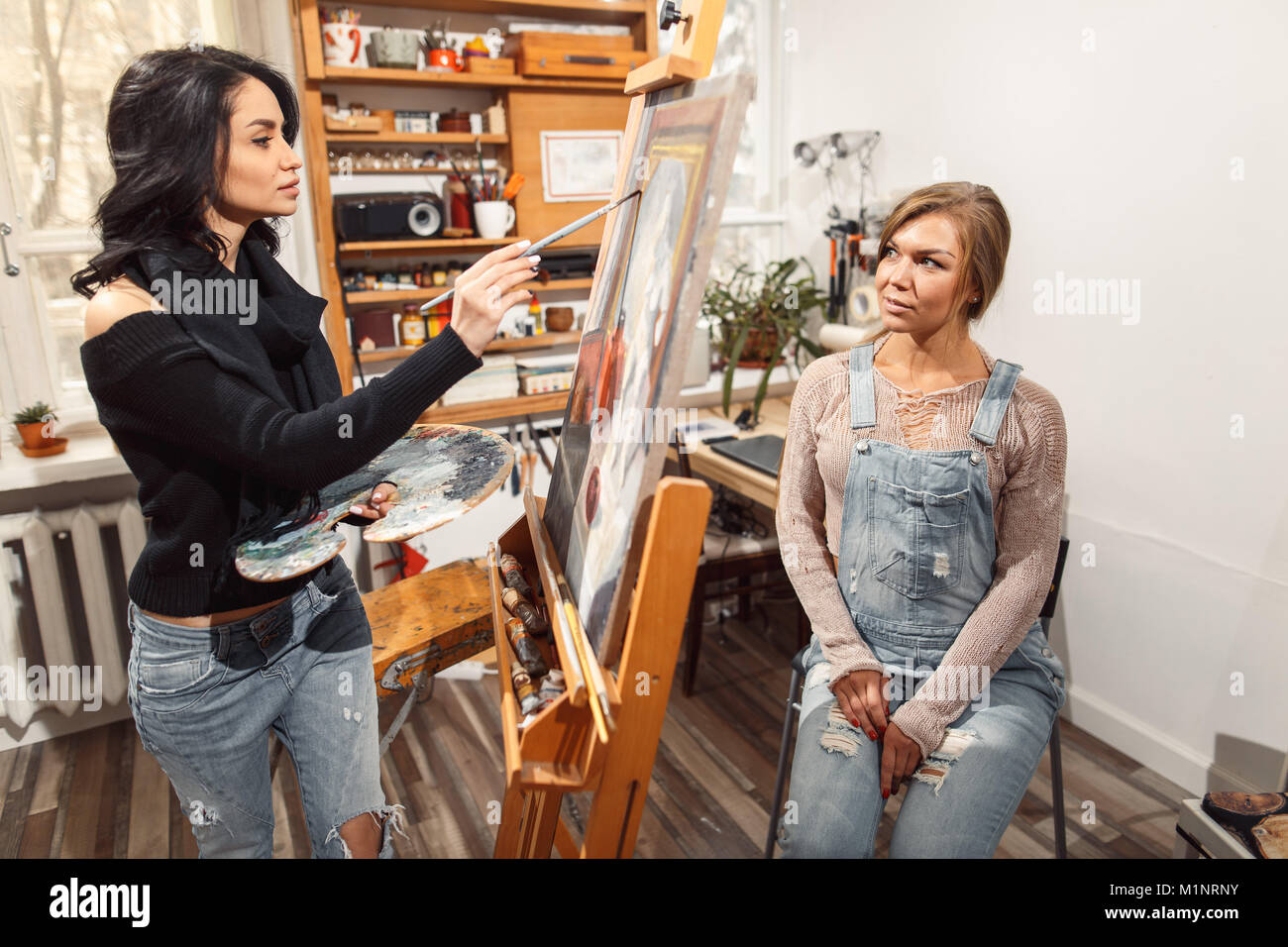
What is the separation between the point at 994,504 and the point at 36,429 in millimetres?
2392

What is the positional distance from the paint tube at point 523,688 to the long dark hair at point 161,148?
0.67 m

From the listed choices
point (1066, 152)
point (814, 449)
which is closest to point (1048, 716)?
point (814, 449)

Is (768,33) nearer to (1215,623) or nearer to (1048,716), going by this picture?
(1215,623)

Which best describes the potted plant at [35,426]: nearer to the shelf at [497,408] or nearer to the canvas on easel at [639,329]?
the shelf at [497,408]

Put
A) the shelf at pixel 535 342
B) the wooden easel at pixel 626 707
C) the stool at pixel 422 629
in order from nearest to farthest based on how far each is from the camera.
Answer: the wooden easel at pixel 626 707, the stool at pixel 422 629, the shelf at pixel 535 342

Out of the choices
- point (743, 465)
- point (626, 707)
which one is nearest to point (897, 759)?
point (626, 707)

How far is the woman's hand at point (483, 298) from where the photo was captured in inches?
38.1

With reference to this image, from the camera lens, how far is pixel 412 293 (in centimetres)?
271

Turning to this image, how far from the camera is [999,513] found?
1.38 meters

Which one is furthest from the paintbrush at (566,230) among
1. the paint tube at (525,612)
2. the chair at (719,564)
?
the chair at (719,564)

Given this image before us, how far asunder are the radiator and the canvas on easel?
1.72m

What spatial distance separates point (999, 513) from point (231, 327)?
3.84 feet

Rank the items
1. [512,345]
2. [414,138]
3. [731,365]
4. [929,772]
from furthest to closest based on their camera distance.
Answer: [512,345] → [731,365] → [414,138] → [929,772]

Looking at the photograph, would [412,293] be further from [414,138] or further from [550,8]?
[550,8]
